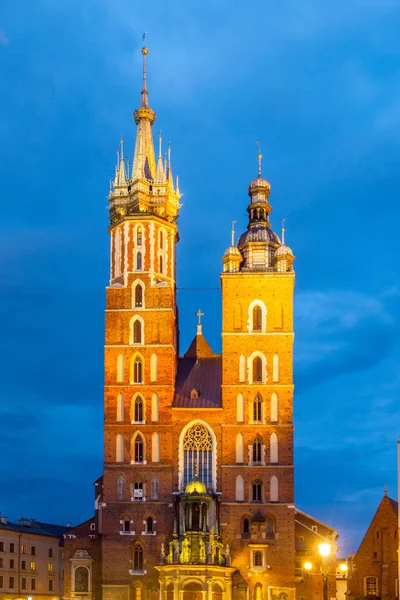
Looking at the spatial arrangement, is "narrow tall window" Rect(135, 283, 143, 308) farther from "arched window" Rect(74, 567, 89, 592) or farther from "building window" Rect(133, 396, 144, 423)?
"arched window" Rect(74, 567, 89, 592)

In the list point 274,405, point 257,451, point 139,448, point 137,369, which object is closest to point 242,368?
point 274,405

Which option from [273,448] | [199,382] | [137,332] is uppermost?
[137,332]

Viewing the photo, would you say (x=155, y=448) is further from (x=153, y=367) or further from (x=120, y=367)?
(x=120, y=367)

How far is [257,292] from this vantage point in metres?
81.8

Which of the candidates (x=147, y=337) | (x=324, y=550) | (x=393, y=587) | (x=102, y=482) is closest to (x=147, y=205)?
(x=147, y=337)

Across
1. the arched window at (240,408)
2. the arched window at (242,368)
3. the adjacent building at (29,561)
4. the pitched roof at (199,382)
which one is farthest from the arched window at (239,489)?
the adjacent building at (29,561)

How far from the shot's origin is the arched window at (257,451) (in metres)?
78.8

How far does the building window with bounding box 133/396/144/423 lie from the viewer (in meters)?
79.8

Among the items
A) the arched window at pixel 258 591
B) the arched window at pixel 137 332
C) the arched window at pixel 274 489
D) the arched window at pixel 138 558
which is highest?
the arched window at pixel 137 332

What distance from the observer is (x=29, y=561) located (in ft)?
331

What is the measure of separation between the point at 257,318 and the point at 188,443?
37.4 feet

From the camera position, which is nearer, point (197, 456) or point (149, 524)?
point (149, 524)

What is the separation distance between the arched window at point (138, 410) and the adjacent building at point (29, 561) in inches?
976

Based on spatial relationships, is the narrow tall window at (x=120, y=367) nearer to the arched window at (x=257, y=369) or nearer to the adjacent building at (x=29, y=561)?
the arched window at (x=257, y=369)
